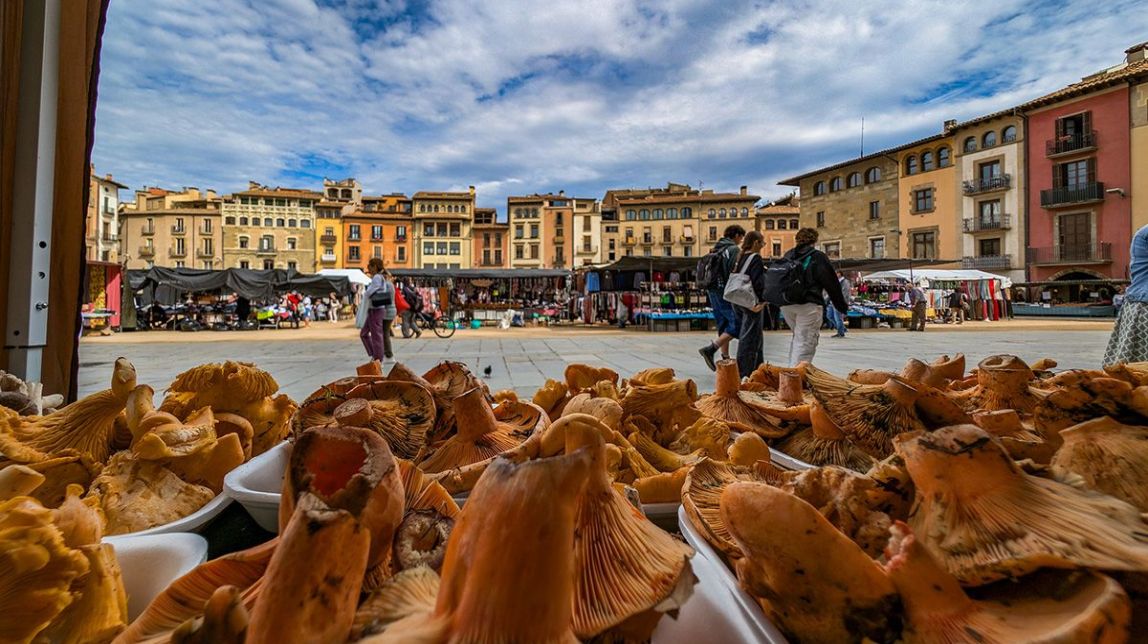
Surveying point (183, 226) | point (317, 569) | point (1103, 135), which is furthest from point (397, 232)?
point (317, 569)

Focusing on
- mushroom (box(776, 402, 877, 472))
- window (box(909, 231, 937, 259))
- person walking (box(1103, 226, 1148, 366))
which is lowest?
mushroom (box(776, 402, 877, 472))

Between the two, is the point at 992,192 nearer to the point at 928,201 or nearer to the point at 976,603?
the point at 928,201

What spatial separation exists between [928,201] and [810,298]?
37844mm

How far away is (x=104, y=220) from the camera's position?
4950 cm

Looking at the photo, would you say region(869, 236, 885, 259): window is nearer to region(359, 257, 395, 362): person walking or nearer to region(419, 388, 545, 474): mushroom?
region(359, 257, 395, 362): person walking

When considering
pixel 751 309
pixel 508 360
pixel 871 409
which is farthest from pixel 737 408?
pixel 508 360

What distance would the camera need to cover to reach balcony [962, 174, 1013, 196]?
104 feet

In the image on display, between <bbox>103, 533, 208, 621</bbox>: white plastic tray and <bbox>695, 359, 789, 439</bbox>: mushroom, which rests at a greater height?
<bbox>695, 359, 789, 439</bbox>: mushroom

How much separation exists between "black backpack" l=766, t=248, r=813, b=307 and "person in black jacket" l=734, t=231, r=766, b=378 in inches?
7.2

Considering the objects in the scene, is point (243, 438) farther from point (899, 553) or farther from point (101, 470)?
point (899, 553)

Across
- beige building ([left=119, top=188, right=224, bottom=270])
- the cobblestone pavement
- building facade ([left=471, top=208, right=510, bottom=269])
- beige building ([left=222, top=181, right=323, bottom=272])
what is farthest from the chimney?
beige building ([left=119, top=188, right=224, bottom=270])


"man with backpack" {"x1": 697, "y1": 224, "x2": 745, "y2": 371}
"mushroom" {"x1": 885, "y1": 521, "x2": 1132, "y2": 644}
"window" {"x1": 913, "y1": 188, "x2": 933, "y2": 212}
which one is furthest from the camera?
"window" {"x1": 913, "y1": 188, "x2": 933, "y2": 212}

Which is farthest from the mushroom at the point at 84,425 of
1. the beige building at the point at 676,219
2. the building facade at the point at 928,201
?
the beige building at the point at 676,219

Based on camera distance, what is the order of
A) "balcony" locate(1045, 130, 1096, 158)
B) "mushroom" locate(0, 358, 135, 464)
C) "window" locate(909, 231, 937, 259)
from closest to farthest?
"mushroom" locate(0, 358, 135, 464) → "balcony" locate(1045, 130, 1096, 158) → "window" locate(909, 231, 937, 259)
